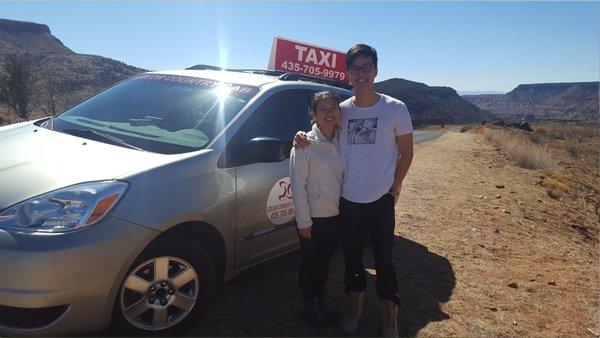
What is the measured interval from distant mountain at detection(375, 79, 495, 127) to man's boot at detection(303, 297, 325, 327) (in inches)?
2625

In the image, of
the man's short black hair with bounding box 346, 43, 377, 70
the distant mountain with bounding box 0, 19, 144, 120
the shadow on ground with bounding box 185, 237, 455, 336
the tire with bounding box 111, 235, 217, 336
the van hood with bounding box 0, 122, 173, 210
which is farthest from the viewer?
the distant mountain with bounding box 0, 19, 144, 120

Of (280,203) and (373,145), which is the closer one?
(373,145)

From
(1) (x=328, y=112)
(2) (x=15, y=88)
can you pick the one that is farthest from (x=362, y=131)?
(2) (x=15, y=88)

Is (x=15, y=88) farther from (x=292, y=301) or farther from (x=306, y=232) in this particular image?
(x=306, y=232)

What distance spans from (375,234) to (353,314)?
26.5 inches

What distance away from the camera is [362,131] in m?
3.07

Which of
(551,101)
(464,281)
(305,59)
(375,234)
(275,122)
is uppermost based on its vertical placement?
(551,101)

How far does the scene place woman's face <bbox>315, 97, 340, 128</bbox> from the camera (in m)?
3.03

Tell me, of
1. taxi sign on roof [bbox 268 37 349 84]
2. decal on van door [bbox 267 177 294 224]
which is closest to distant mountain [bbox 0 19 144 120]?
taxi sign on roof [bbox 268 37 349 84]

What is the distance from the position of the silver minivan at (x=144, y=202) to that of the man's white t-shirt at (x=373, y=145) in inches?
22.1

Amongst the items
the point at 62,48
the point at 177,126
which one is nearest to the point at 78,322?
the point at 177,126

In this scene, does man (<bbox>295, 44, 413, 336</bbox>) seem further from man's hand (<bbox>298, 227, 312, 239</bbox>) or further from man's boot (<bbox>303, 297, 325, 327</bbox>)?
man's boot (<bbox>303, 297, 325, 327</bbox>)

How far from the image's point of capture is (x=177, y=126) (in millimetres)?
3465

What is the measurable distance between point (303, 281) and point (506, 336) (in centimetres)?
165
